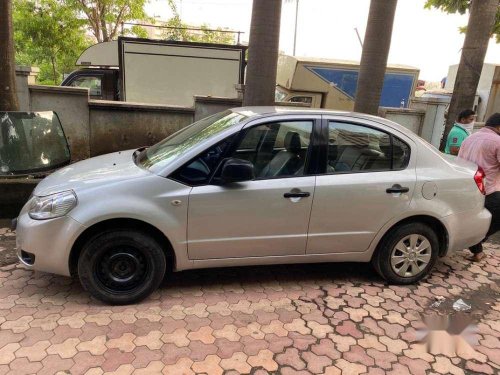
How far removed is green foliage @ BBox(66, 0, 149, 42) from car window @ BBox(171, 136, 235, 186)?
16121 mm

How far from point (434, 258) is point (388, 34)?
12.1 feet

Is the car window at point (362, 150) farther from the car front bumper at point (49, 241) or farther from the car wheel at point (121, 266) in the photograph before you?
the car front bumper at point (49, 241)

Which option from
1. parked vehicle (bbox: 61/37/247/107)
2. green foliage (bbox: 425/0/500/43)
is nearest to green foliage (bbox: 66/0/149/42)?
parked vehicle (bbox: 61/37/247/107)

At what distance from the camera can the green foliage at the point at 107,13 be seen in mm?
17453

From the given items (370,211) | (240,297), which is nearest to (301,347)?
(240,297)

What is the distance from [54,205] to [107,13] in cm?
1728

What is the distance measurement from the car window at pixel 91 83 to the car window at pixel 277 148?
7958 mm

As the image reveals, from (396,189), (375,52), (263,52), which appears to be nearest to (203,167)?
(396,189)

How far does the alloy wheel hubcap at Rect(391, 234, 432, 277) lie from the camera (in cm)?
390

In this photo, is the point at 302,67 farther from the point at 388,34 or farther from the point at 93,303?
the point at 93,303

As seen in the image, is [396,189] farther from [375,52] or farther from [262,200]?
[375,52]

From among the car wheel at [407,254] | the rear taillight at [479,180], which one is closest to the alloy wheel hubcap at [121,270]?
the car wheel at [407,254]

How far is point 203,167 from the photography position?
344 centimetres

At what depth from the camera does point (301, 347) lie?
3025mm
